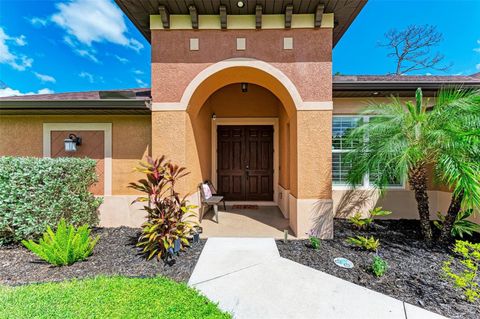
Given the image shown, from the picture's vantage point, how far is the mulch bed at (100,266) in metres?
3.50

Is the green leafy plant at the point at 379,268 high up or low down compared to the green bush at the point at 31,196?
down

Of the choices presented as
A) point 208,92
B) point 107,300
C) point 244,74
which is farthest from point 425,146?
point 107,300

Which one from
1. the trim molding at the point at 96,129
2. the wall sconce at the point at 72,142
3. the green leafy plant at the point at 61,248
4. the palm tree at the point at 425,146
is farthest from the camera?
the trim molding at the point at 96,129

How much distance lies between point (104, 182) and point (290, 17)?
6.20 meters

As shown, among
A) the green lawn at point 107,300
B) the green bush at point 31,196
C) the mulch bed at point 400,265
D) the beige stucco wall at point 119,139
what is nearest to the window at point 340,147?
the mulch bed at point 400,265

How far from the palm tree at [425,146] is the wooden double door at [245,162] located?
3.67 meters

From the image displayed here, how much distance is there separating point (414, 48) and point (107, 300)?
21.6 m

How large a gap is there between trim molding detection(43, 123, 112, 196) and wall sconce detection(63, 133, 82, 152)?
0.27 metres

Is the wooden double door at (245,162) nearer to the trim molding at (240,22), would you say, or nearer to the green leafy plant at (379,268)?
the trim molding at (240,22)

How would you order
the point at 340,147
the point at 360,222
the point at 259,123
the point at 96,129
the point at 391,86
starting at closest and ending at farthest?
the point at 360,222 < the point at 391,86 < the point at 96,129 < the point at 340,147 < the point at 259,123

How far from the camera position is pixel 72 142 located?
18.4ft

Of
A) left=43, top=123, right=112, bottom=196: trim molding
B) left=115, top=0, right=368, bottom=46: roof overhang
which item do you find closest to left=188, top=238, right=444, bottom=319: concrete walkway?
left=43, top=123, right=112, bottom=196: trim molding

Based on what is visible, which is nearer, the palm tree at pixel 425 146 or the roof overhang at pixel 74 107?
the palm tree at pixel 425 146

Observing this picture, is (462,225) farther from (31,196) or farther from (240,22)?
(31,196)
